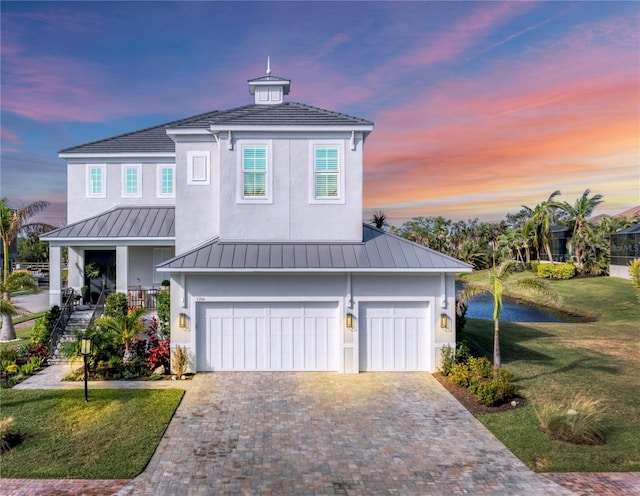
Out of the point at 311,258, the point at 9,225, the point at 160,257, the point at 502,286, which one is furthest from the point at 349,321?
the point at 9,225

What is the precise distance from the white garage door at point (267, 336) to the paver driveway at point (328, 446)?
1.15m

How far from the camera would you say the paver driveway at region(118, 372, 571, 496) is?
6.71 meters

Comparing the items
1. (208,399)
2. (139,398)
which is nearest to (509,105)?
(208,399)

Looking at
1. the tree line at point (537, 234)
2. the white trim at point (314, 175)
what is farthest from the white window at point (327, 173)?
the tree line at point (537, 234)

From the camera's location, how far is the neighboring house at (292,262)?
12609 mm

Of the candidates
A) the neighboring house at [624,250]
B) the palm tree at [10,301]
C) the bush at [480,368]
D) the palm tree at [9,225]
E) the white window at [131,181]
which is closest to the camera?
the bush at [480,368]

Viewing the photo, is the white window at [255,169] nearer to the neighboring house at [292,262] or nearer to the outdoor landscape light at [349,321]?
the neighboring house at [292,262]

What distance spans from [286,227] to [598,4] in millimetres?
15240

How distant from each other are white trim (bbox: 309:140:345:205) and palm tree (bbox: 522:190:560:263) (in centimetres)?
3972

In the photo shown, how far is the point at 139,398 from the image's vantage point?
34.1ft

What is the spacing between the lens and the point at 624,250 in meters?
37.0

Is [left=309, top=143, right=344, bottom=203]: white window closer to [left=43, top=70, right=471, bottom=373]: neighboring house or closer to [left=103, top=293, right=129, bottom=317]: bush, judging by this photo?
[left=43, top=70, right=471, bottom=373]: neighboring house

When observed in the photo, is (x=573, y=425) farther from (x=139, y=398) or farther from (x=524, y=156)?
(x=524, y=156)

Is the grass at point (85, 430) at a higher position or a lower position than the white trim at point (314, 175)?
lower
